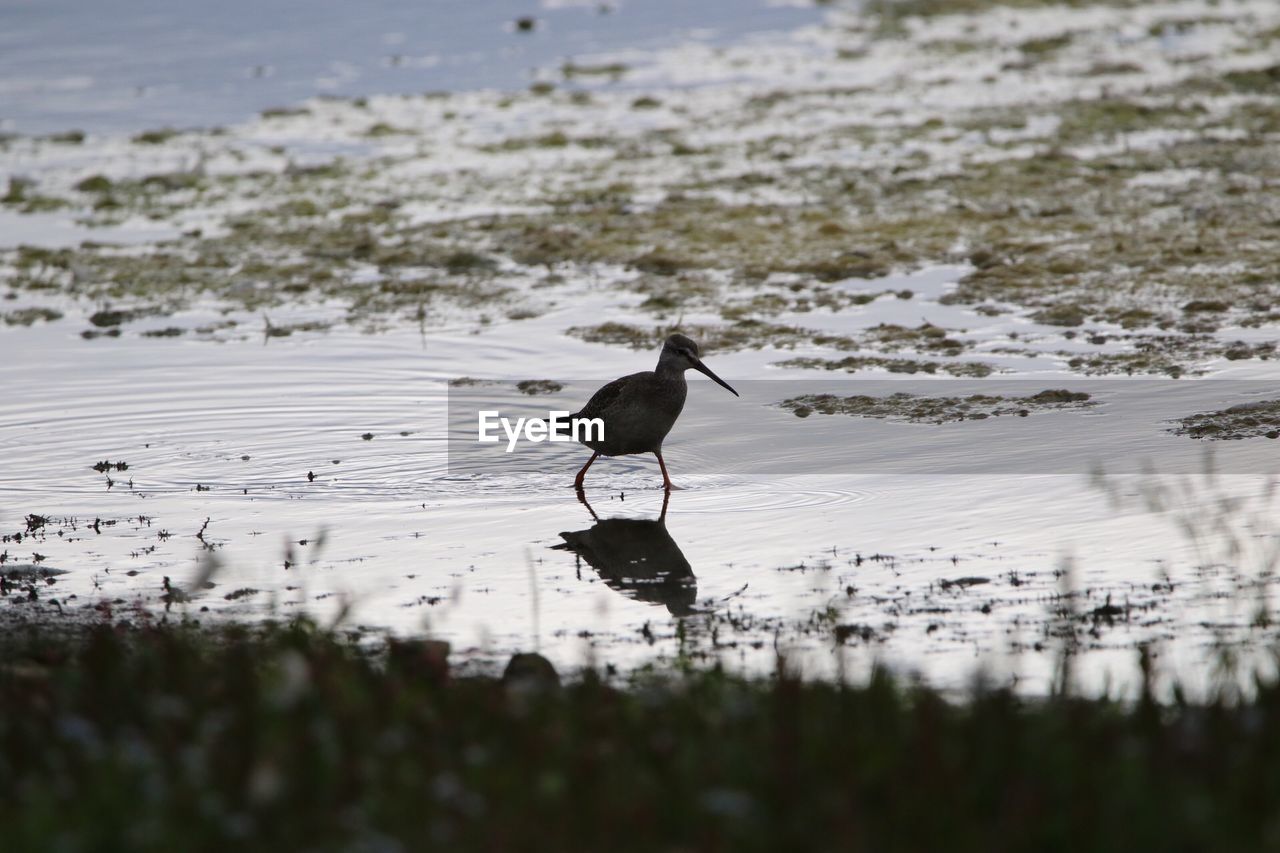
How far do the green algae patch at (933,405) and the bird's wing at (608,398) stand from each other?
1.60 m

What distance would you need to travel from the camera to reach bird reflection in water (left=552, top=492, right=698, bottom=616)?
7.86 meters

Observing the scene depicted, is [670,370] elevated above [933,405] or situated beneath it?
elevated above

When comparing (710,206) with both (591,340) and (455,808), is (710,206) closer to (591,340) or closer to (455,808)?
(591,340)

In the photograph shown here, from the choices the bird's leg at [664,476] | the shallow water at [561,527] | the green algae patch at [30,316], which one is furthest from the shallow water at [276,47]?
the bird's leg at [664,476]

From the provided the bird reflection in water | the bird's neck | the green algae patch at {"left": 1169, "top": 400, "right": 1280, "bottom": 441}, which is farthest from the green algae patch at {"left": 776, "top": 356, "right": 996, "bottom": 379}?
the bird reflection in water

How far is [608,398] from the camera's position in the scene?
10.4 metres

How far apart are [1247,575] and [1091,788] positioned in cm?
377

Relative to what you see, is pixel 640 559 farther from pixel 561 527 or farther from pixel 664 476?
pixel 664 476

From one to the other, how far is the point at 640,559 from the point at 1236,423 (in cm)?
423

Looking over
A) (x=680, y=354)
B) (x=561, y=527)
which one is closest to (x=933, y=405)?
(x=680, y=354)

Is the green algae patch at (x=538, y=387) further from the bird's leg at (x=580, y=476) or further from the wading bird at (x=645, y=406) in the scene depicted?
the wading bird at (x=645, y=406)

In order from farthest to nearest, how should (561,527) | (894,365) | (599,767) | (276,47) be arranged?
(276,47) < (894,365) < (561,527) < (599,767)

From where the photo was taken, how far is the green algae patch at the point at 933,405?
11.0 m

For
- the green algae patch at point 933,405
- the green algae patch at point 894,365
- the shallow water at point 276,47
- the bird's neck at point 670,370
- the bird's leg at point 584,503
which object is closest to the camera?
the bird's leg at point 584,503
